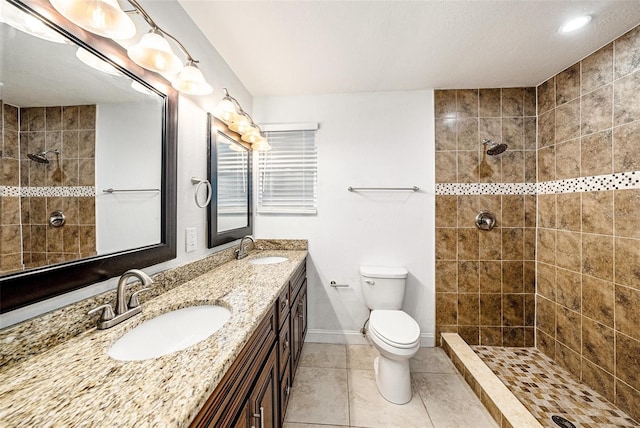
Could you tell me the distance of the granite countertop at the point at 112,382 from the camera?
46 cm

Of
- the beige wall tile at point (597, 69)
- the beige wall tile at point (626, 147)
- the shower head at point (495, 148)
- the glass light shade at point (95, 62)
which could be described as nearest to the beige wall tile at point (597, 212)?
the beige wall tile at point (626, 147)

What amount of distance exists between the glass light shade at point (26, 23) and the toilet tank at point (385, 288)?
2071mm

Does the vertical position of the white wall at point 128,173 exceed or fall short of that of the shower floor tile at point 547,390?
it exceeds it

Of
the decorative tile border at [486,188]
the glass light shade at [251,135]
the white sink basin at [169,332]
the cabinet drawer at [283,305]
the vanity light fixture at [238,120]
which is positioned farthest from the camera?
the decorative tile border at [486,188]

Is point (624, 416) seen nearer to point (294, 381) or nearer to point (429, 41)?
point (294, 381)

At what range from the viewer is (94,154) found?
2.81ft

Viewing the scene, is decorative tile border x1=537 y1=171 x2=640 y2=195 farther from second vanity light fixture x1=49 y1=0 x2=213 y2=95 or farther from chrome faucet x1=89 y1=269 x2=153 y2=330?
chrome faucet x1=89 y1=269 x2=153 y2=330

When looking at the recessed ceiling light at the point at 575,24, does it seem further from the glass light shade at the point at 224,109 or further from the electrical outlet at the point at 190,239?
the electrical outlet at the point at 190,239

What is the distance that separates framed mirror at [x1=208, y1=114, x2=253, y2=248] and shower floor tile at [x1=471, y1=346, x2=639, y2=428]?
2.27 m

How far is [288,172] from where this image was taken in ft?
7.39

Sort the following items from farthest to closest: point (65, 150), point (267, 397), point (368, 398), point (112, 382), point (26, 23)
Result: point (368, 398) → point (267, 397) → point (65, 150) → point (26, 23) → point (112, 382)

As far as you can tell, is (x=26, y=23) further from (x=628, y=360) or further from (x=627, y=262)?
(x=628, y=360)

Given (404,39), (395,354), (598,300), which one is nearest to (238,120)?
(404,39)

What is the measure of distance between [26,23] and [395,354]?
2074mm
